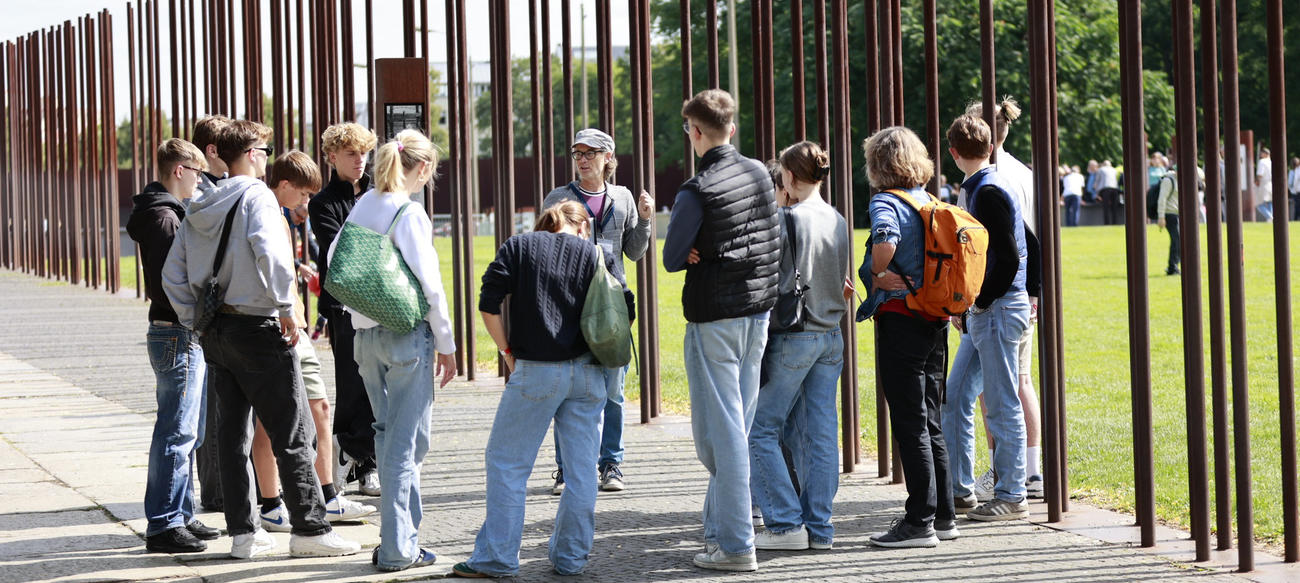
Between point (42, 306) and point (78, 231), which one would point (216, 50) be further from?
point (78, 231)

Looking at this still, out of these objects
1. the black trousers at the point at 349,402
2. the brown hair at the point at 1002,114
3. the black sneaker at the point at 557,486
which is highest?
the brown hair at the point at 1002,114

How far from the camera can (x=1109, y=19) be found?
168ft

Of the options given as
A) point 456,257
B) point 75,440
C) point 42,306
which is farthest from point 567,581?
point 42,306

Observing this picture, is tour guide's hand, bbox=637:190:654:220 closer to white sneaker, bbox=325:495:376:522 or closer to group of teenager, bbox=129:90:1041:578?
group of teenager, bbox=129:90:1041:578

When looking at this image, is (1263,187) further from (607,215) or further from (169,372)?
(169,372)

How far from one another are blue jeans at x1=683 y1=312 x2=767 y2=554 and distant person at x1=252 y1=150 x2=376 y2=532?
164cm

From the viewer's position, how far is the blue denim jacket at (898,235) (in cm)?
605

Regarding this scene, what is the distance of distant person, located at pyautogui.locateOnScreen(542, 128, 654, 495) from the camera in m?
7.43

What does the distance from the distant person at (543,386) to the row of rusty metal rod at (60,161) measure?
56.7ft

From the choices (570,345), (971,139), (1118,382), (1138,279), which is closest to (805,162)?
(971,139)

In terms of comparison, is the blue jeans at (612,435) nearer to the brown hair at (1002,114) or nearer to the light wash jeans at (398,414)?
the light wash jeans at (398,414)

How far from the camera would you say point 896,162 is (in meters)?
6.15

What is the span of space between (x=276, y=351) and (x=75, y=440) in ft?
13.4

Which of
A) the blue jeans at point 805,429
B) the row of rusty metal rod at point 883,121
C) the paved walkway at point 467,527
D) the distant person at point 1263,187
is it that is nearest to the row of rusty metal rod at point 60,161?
the row of rusty metal rod at point 883,121
